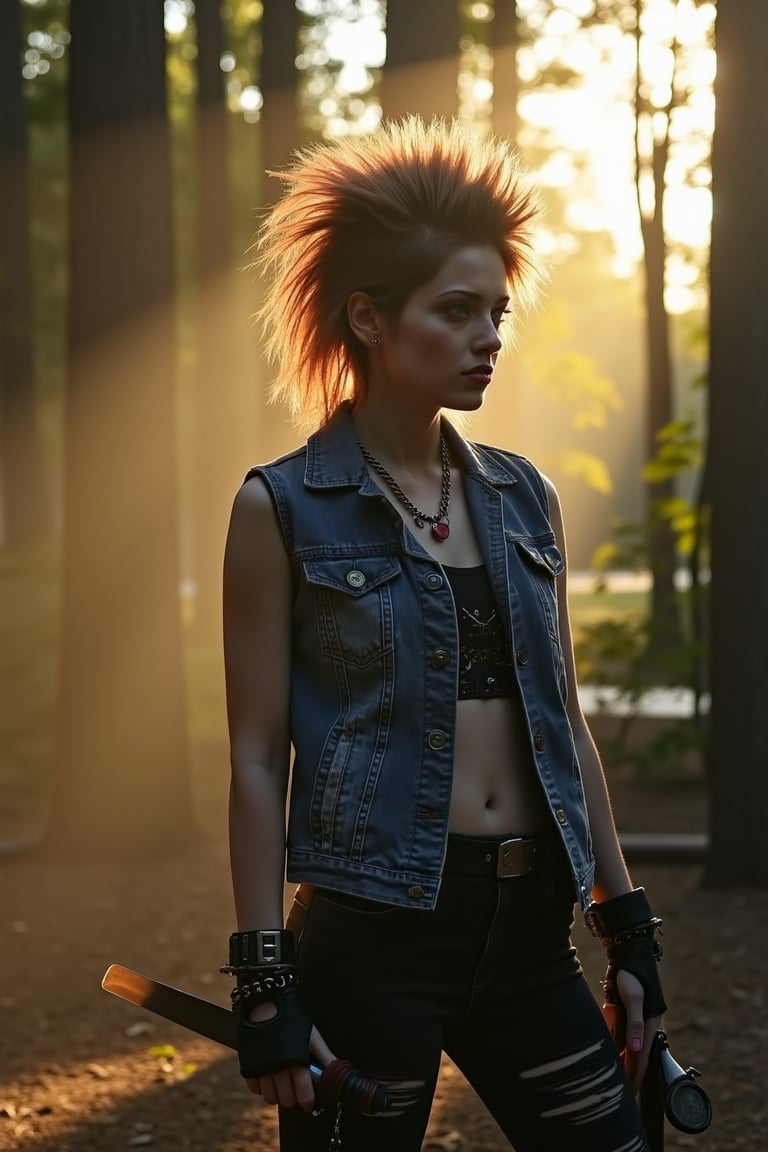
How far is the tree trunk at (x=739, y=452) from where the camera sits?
7270 millimetres

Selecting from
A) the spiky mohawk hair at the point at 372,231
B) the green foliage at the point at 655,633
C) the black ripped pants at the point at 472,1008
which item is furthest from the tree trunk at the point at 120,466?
the black ripped pants at the point at 472,1008

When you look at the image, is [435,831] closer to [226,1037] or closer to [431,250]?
[226,1037]

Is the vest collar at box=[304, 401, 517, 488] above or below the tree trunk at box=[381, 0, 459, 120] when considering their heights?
below

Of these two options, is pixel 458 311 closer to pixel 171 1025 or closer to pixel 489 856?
pixel 489 856

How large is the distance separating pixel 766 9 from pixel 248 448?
52.4 ft

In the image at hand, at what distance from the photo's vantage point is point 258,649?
2.42 metres

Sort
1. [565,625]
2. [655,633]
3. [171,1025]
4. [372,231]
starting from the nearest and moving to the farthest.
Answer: [372,231], [565,625], [171,1025], [655,633]

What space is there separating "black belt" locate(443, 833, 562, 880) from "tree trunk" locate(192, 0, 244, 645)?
16.2m

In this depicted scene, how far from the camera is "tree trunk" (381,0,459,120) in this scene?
9898 millimetres

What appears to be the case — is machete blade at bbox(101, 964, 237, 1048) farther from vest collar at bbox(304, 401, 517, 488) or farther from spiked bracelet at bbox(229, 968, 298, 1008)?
vest collar at bbox(304, 401, 517, 488)

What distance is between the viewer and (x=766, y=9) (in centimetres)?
724

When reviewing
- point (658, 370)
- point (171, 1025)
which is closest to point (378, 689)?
point (171, 1025)

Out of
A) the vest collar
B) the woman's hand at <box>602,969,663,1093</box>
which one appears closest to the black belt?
the woman's hand at <box>602,969,663,1093</box>

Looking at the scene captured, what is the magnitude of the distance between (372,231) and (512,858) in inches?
40.4
